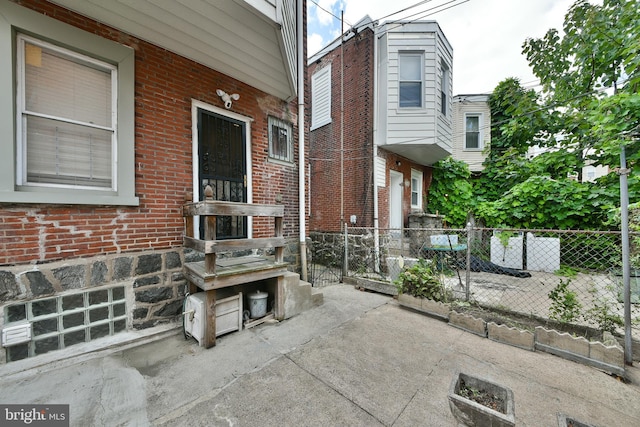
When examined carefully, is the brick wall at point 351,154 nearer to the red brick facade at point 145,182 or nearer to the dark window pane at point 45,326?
the red brick facade at point 145,182

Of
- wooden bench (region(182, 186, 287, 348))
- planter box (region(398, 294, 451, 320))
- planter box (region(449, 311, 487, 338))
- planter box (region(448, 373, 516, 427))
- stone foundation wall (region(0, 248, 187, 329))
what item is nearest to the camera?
planter box (region(448, 373, 516, 427))

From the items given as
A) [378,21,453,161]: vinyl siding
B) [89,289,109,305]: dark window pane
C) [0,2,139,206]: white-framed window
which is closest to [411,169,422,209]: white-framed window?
[378,21,453,161]: vinyl siding

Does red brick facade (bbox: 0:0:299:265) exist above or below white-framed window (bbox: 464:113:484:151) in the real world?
below

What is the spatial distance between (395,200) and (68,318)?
7.57 meters

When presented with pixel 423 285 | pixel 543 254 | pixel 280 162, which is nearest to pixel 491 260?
pixel 543 254

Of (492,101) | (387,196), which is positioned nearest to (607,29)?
(492,101)

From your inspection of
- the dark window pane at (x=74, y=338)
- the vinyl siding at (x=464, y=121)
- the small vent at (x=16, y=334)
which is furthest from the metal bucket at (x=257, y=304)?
the vinyl siding at (x=464, y=121)

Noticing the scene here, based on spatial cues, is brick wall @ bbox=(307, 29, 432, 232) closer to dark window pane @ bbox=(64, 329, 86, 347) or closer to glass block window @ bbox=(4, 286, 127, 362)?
glass block window @ bbox=(4, 286, 127, 362)

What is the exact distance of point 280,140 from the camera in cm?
462

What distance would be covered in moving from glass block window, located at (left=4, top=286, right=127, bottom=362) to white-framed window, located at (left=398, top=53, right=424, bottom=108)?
7.60m

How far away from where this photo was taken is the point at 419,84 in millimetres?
6887

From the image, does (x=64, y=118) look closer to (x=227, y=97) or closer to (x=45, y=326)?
(x=227, y=97)

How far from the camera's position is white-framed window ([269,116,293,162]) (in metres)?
4.48

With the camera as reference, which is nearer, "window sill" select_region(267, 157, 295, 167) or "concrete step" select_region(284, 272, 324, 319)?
"concrete step" select_region(284, 272, 324, 319)
